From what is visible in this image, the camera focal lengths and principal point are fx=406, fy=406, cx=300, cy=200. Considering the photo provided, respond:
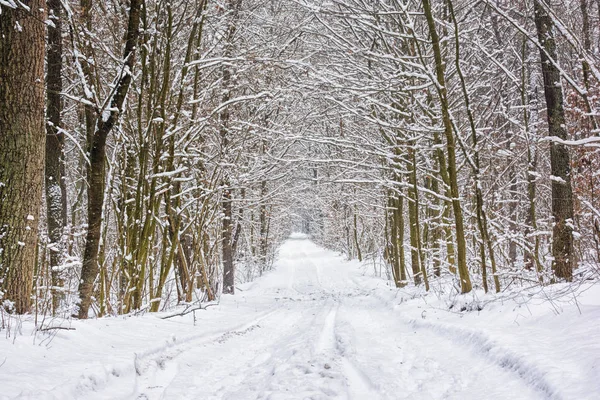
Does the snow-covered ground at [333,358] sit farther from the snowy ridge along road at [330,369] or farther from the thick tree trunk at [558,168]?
the thick tree trunk at [558,168]

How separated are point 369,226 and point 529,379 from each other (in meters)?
21.7

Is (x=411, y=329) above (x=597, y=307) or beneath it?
beneath

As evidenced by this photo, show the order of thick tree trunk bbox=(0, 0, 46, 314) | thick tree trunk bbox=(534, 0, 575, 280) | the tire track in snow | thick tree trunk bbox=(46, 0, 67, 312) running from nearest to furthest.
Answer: the tire track in snow < thick tree trunk bbox=(0, 0, 46, 314) < thick tree trunk bbox=(534, 0, 575, 280) < thick tree trunk bbox=(46, 0, 67, 312)

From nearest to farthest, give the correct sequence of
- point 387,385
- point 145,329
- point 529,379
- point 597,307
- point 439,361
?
point 529,379 < point 387,385 < point 597,307 < point 439,361 < point 145,329

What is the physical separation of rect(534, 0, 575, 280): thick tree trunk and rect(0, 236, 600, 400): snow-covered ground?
188 cm

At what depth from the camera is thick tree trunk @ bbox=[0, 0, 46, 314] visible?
13.4ft

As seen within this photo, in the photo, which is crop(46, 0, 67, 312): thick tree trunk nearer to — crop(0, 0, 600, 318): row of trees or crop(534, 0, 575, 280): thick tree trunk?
crop(0, 0, 600, 318): row of trees

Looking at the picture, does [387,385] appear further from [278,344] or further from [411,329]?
[411,329]

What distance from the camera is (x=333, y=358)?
13.4 feet

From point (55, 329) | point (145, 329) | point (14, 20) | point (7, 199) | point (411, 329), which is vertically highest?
point (14, 20)

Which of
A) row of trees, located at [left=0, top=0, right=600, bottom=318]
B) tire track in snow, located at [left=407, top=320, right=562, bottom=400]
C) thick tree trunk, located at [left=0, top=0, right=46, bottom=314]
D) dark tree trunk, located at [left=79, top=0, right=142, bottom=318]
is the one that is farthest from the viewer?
dark tree trunk, located at [left=79, top=0, right=142, bottom=318]

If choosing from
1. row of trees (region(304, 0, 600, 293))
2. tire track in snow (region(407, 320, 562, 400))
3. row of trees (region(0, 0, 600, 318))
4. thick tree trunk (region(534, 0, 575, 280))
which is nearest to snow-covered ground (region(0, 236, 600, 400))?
tire track in snow (region(407, 320, 562, 400))

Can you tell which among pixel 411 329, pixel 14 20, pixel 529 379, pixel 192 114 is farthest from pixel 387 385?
pixel 192 114

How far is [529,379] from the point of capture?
2.86 meters
